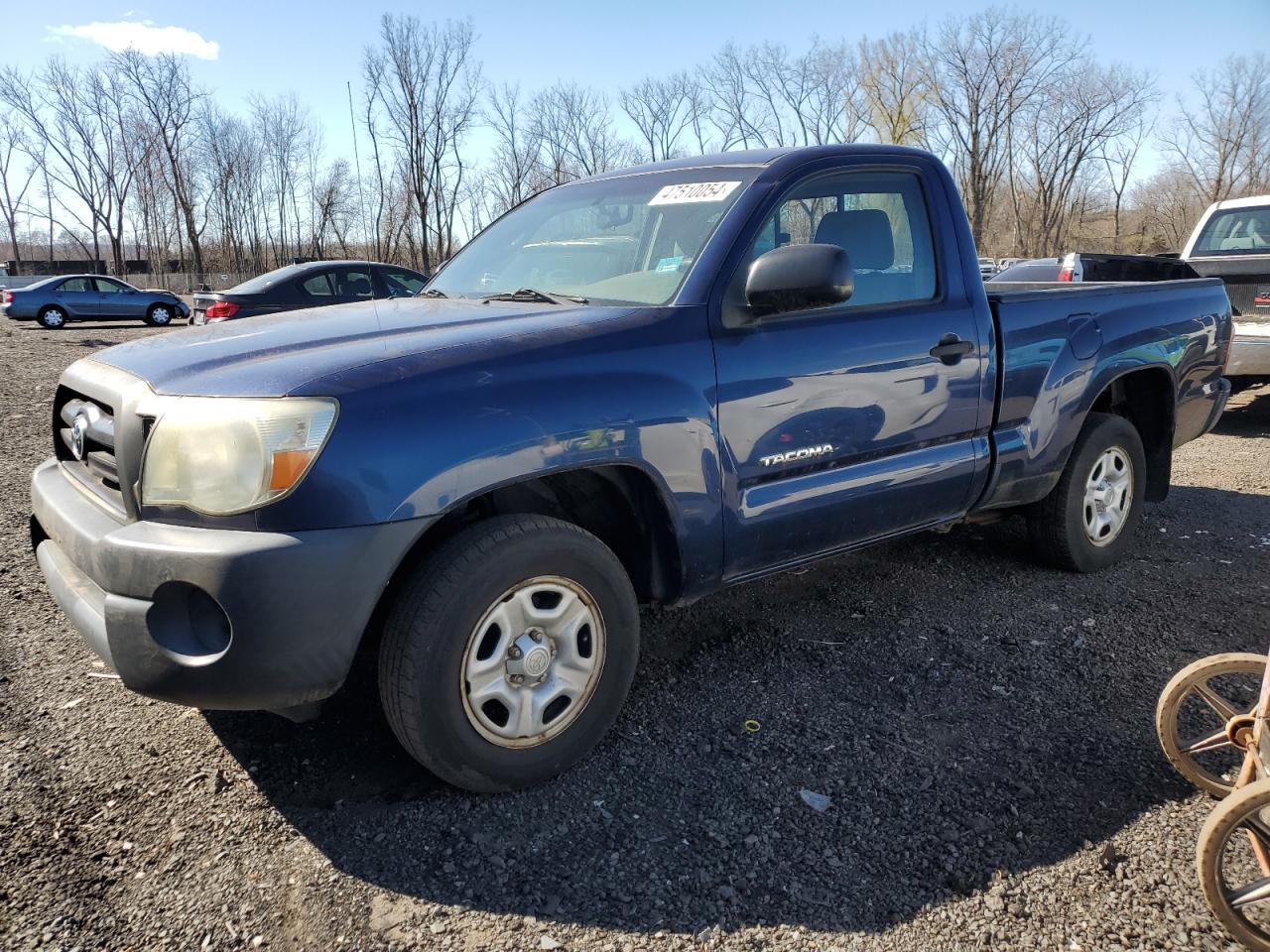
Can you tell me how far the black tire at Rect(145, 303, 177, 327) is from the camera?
2288 cm

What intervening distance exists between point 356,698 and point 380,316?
4.30ft

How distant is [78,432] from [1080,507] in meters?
4.03

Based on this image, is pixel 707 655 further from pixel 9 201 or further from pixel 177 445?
pixel 9 201

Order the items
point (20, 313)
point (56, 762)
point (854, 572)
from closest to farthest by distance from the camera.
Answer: point (56, 762), point (854, 572), point (20, 313)

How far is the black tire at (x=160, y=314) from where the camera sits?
22.9 m

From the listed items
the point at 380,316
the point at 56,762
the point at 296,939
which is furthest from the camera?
the point at 380,316

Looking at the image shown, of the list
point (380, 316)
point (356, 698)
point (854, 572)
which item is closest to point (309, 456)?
point (380, 316)

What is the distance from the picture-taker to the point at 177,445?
211 cm

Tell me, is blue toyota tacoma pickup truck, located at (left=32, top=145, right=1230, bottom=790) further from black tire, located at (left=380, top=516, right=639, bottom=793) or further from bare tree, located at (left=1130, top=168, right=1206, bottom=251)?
bare tree, located at (left=1130, top=168, right=1206, bottom=251)

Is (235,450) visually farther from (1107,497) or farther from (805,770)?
(1107,497)

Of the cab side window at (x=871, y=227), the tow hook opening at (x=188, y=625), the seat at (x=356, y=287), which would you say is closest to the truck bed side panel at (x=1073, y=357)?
the cab side window at (x=871, y=227)

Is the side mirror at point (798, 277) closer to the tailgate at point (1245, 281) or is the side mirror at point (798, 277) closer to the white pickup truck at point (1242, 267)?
the white pickup truck at point (1242, 267)

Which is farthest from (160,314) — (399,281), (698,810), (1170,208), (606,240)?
(1170,208)

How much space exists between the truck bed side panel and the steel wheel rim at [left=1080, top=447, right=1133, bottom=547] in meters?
0.31
